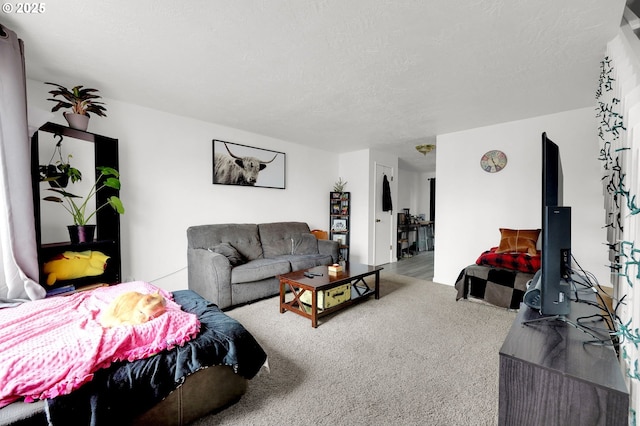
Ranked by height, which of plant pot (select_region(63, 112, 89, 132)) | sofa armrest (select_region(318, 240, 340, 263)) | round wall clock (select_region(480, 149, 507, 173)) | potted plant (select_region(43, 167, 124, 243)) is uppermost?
plant pot (select_region(63, 112, 89, 132))

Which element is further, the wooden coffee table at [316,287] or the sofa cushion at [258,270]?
the sofa cushion at [258,270]

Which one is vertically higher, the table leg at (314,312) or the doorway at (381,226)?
the doorway at (381,226)

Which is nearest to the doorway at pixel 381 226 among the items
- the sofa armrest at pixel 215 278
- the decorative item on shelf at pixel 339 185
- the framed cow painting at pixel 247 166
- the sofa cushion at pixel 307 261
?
the decorative item on shelf at pixel 339 185

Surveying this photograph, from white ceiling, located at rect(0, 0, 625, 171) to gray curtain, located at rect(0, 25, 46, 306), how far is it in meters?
0.25

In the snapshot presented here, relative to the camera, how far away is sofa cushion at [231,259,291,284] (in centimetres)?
297

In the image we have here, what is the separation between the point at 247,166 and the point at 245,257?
4.65 ft

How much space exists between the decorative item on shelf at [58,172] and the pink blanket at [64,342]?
1165mm

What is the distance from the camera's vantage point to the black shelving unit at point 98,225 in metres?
2.11

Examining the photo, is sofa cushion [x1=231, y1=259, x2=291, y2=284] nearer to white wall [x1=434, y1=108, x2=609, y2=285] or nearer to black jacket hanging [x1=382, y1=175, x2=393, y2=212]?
white wall [x1=434, y1=108, x2=609, y2=285]

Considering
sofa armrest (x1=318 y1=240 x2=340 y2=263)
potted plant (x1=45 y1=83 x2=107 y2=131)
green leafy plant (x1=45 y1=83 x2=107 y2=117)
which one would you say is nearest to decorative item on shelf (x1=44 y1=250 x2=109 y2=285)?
potted plant (x1=45 y1=83 x2=107 y2=131)

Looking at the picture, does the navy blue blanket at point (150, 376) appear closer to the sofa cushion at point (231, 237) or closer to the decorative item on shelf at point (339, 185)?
the sofa cushion at point (231, 237)

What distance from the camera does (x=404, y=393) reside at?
160 cm

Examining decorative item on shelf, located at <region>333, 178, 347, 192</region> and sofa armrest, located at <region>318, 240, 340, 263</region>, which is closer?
sofa armrest, located at <region>318, 240, 340, 263</region>

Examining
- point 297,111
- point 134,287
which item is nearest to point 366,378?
point 134,287
